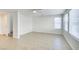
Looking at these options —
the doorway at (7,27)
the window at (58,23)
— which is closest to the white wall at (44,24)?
the window at (58,23)

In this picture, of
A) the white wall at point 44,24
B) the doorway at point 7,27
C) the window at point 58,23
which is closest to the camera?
the window at point 58,23

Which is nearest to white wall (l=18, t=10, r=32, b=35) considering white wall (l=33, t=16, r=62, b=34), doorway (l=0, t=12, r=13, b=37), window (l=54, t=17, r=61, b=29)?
white wall (l=33, t=16, r=62, b=34)

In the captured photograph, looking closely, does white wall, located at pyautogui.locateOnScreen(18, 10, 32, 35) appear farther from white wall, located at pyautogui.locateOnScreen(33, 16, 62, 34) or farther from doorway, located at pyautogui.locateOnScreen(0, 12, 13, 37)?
doorway, located at pyautogui.locateOnScreen(0, 12, 13, 37)

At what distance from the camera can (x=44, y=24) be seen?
1778mm

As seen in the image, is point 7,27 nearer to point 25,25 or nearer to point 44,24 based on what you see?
point 25,25

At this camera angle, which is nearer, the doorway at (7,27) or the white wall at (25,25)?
the white wall at (25,25)

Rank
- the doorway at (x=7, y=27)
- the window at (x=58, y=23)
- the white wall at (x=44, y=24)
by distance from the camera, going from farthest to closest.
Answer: the doorway at (x=7, y=27)
the white wall at (x=44, y=24)
the window at (x=58, y=23)

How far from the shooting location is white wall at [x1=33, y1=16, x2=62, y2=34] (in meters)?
1.63

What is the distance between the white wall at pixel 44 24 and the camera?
163 cm

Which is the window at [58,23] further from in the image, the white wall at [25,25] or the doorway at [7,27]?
the doorway at [7,27]

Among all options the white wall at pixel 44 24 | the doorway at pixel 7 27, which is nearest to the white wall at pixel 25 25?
the white wall at pixel 44 24
